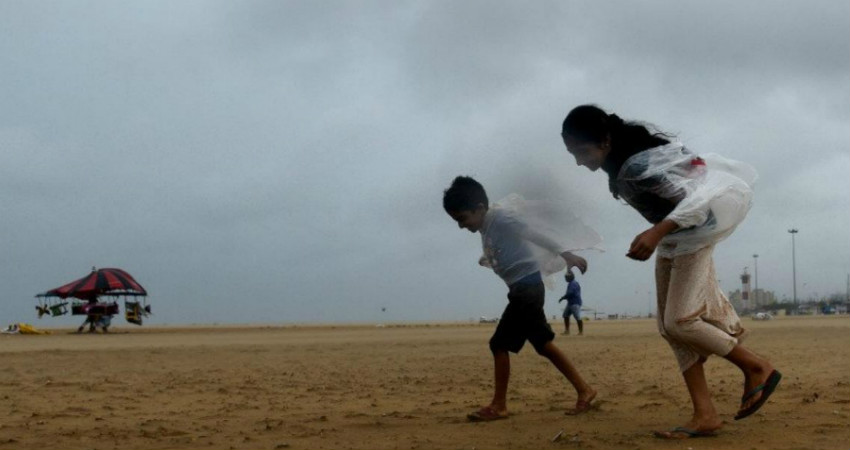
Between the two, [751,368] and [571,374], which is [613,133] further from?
[571,374]

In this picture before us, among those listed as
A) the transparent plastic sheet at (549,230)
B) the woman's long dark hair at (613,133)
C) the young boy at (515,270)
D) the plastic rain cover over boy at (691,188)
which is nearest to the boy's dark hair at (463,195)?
the young boy at (515,270)

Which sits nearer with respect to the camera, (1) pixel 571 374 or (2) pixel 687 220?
(2) pixel 687 220

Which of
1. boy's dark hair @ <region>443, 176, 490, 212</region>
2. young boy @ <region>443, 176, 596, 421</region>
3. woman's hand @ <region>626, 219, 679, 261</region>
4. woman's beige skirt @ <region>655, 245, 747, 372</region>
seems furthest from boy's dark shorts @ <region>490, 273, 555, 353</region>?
woman's hand @ <region>626, 219, 679, 261</region>

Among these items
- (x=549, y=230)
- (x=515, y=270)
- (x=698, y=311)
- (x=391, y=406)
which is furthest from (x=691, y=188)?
(x=391, y=406)

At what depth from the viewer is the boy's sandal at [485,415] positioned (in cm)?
552

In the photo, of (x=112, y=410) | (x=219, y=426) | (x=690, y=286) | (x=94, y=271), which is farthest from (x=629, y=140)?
(x=94, y=271)

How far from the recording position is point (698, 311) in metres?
4.60

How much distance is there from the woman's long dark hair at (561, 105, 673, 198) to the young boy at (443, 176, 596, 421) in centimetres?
118

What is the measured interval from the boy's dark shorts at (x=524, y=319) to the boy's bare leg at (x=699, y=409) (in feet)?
4.16

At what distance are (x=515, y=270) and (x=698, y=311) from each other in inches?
63.9

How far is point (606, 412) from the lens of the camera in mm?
5770

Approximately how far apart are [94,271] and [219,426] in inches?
1154

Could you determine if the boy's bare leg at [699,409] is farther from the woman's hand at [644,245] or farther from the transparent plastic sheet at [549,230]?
the transparent plastic sheet at [549,230]

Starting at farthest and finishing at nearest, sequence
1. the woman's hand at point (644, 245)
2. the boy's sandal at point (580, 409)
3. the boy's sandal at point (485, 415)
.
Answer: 1. the boy's sandal at point (580, 409)
2. the boy's sandal at point (485, 415)
3. the woman's hand at point (644, 245)
